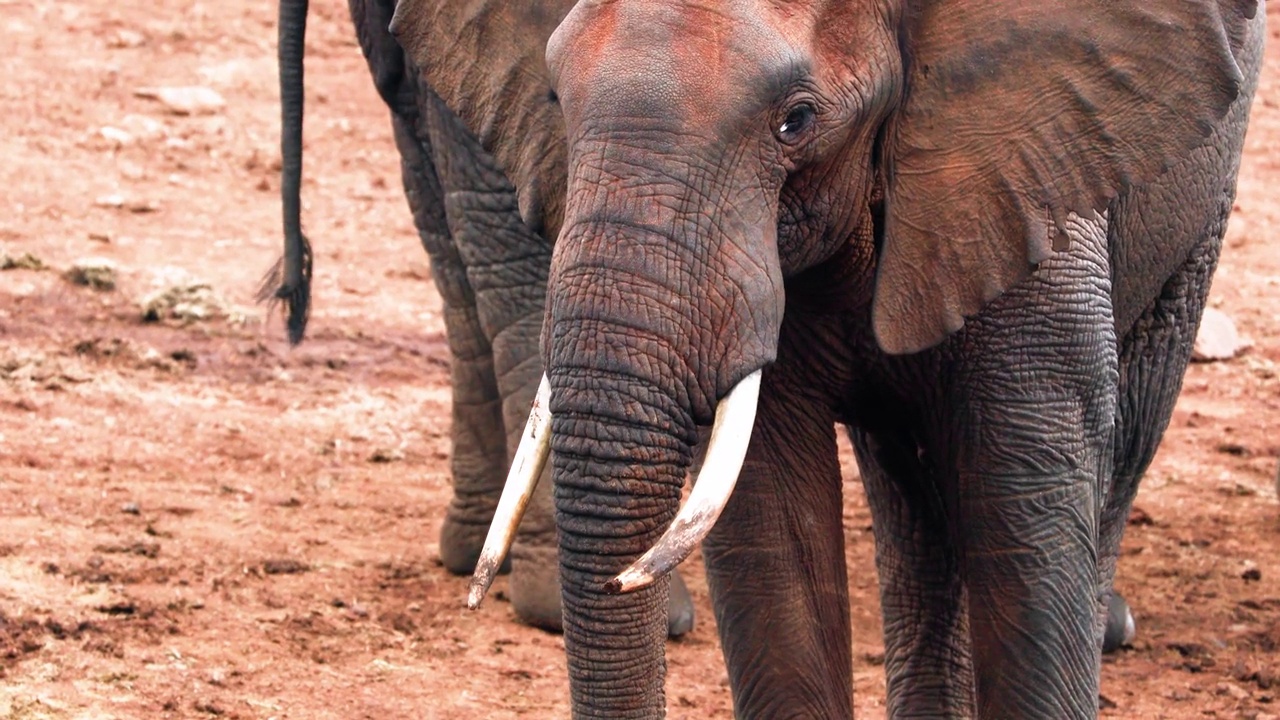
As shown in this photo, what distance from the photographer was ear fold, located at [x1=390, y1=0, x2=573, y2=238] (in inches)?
132

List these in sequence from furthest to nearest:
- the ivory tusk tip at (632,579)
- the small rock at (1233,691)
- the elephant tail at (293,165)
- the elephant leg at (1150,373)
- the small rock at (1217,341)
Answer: the small rock at (1217,341) < the elephant tail at (293,165) < the small rock at (1233,691) < the elephant leg at (1150,373) < the ivory tusk tip at (632,579)

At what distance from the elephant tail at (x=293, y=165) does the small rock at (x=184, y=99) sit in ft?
12.2

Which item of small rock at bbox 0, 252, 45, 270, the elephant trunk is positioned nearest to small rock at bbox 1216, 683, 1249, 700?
the elephant trunk

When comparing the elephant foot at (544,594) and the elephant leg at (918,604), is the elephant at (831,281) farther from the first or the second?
the elephant foot at (544,594)

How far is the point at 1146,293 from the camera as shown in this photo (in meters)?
3.80

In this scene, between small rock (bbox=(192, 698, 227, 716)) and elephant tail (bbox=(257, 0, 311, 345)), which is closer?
small rock (bbox=(192, 698, 227, 716))

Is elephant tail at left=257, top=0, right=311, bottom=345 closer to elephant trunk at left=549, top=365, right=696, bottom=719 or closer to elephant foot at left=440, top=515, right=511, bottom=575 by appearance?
elephant foot at left=440, top=515, right=511, bottom=575

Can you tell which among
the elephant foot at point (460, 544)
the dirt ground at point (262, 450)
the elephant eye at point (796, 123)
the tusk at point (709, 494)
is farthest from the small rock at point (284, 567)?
the elephant eye at point (796, 123)

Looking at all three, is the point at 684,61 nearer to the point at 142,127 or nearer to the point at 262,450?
the point at 262,450

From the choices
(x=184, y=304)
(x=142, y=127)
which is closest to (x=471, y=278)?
(x=184, y=304)

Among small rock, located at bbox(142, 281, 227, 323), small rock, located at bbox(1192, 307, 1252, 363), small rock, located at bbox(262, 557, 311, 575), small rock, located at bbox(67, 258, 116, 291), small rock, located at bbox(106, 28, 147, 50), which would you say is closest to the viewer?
small rock, located at bbox(262, 557, 311, 575)

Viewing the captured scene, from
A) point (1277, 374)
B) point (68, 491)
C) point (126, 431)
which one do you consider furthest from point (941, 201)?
point (1277, 374)

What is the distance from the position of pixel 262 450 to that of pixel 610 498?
354 centimetres

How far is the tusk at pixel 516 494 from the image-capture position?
116 inches
